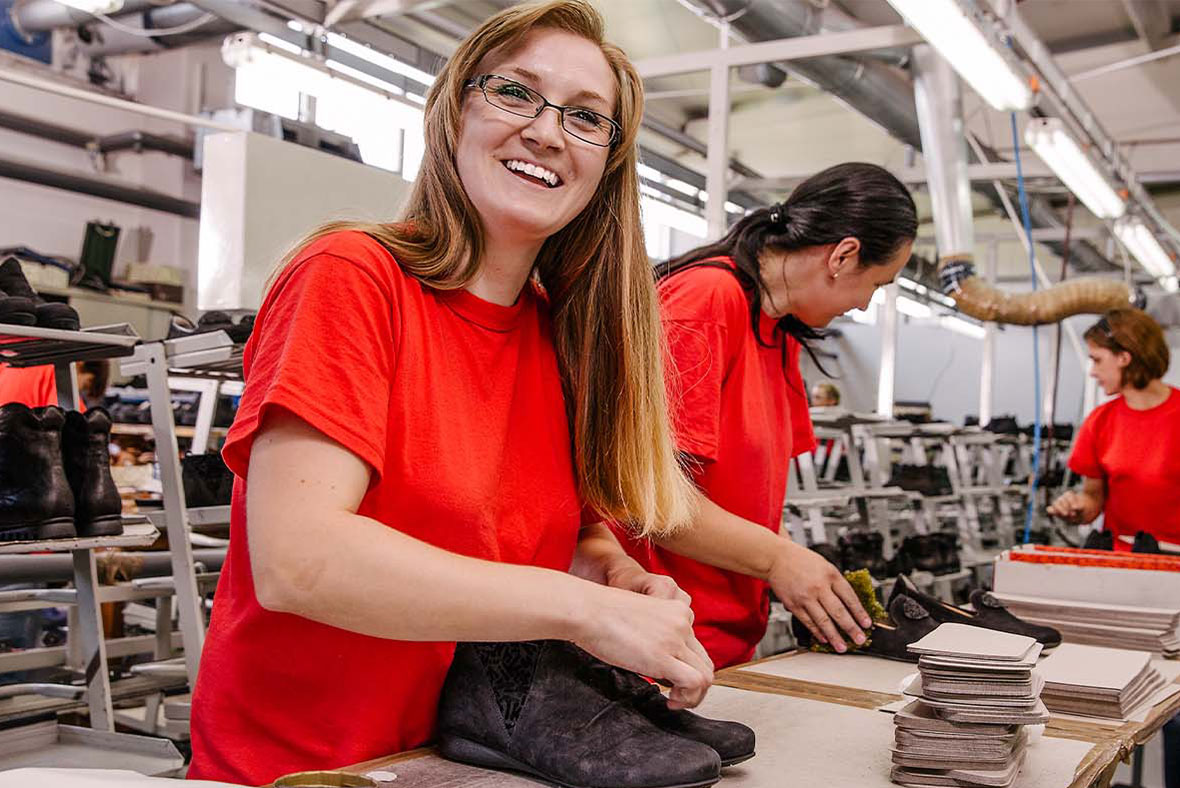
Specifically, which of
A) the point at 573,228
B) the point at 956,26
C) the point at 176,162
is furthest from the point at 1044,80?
the point at 176,162

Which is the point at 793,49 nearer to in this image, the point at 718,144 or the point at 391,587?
the point at 718,144

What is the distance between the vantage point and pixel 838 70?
6.27 meters

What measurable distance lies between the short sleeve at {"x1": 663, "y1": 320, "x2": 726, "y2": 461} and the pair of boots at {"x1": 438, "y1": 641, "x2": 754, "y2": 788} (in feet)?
2.25

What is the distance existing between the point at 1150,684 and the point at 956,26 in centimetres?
261

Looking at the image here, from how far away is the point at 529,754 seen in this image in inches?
42.1

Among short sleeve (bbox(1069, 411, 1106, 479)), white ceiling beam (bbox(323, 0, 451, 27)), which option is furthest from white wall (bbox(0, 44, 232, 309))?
short sleeve (bbox(1069, 411, 1106, 479))

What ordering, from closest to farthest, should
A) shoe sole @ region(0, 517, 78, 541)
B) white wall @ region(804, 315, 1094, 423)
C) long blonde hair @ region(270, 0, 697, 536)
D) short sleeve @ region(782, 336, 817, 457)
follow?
long blonde hair @ region(270, 0, 697, 536) → short sleeve @ region(782, 336, 817, 457) → shoe sole @ region(0, 517, 78, 541) → white wall @ region(804, 315, 1094, 423)

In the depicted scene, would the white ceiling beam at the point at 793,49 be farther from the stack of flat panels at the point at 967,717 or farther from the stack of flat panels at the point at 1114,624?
the stack of flat panels at the point at 967,717

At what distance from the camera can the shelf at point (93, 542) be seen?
2.67 metres

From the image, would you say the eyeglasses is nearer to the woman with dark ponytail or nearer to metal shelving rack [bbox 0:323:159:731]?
the woman with dark ponytail

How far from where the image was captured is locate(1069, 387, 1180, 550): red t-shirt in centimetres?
408

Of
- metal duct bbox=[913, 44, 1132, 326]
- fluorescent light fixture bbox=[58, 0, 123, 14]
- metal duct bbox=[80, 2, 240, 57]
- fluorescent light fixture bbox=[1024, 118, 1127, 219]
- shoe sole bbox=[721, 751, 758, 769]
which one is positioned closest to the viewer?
shoe sole bbox=[721, 751, 758, 769]

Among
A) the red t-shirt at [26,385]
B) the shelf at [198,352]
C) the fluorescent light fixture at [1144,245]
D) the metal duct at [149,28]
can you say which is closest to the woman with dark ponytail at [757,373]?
the shelf at [198,352]

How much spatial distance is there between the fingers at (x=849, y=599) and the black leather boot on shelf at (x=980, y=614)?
0.19 metres
